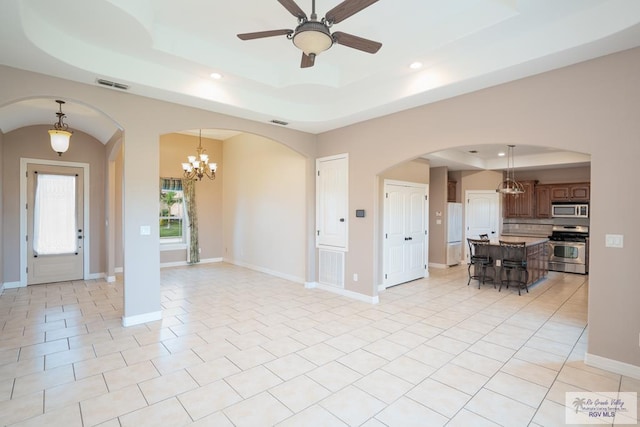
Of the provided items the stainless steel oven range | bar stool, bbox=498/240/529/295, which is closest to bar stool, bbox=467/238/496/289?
bar stool, bbox=498/240/529/295

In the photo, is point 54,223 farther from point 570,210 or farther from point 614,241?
point 570,210

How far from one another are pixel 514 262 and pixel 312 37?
18.4ft

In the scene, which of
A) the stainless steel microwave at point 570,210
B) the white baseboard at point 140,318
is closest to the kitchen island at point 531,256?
the stainless steel microwave at point 570,210

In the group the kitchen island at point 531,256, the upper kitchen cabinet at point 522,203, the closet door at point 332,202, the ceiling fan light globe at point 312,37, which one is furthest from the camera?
the upper kitchen cabinet at point 522,203

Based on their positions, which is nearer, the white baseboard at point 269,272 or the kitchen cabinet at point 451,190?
the white baseboard at point 269,272

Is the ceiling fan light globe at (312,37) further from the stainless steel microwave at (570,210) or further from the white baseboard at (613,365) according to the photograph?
the stainless steel microwave at (570,210)

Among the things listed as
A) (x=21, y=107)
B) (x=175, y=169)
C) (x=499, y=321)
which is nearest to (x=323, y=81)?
(x=499, y=321)

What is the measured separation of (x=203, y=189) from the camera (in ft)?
28.7

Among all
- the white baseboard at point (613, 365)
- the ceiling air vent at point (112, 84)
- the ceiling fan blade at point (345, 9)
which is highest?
the ceiling air vent at point (112, 84)

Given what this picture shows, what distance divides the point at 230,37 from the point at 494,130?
3307 millimetres

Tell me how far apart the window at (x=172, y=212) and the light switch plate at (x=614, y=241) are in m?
8.55

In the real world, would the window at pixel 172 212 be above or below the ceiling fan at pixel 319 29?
below

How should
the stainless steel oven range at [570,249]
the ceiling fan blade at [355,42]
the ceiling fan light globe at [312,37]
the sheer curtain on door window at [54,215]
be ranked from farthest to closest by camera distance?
the stainless steel oven range at [570,249] < the sheer curtain on door window at [54,215] < the ceiling fan blade at [355,42] < the ceiling fan light globe at [312,37]

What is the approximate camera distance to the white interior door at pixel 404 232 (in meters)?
6.10
